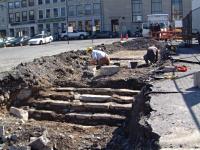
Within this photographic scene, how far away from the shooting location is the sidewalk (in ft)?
24.8

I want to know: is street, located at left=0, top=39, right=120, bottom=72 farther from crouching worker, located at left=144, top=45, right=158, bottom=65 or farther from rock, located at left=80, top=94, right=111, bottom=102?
rock, located at left=80, top=94, right=111, bottom=102

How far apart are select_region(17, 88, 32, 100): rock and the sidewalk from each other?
4.50 metres

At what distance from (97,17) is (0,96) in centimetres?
6768

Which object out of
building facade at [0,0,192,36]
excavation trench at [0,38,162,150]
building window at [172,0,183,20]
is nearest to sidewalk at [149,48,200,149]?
excavation trench at [0,38,162,150]

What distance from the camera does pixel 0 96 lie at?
14.8 metres

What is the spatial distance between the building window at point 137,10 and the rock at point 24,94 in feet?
216

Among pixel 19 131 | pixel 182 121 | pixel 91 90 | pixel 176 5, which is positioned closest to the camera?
pixel 182 121

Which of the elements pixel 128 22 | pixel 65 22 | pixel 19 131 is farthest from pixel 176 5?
pixel 19 131

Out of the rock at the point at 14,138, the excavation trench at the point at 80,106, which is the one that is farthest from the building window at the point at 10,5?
the rock at the point at 14,138

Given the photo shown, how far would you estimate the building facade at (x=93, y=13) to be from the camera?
79.1 meters

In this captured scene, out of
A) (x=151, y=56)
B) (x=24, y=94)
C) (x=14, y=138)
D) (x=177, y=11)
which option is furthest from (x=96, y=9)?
(x=14, y=138)

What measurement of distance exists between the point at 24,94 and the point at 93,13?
6812 cm

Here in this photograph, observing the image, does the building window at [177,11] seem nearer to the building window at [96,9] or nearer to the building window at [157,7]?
the building window at [157,7]

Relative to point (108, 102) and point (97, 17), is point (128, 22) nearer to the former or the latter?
point (97, 17)
